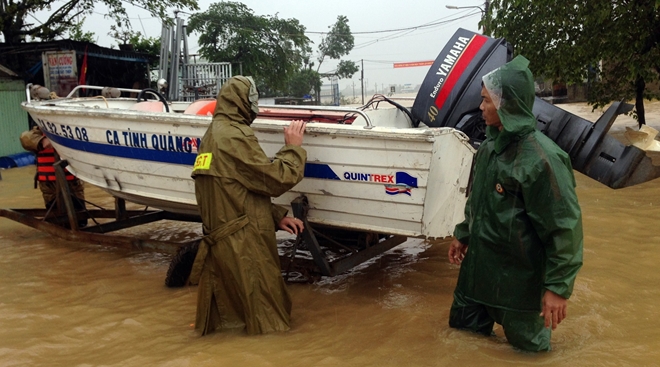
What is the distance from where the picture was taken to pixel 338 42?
40844 millimetres

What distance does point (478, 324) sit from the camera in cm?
308

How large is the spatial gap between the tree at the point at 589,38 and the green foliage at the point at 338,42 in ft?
102

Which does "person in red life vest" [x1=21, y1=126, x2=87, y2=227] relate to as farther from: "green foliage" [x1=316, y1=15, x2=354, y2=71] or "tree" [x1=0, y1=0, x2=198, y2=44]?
"green foliage" [x1=316, y1=15, x2=354, y2=71]

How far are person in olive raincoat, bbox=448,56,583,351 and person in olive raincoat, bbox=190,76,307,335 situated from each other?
3.91 feet

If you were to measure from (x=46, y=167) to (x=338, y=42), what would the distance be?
36127 mm

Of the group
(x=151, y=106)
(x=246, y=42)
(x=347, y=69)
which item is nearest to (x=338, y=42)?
(x=347, y=69)

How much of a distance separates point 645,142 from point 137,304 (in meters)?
4.11

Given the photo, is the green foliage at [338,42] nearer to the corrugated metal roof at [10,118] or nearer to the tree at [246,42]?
the tree at [246,42]

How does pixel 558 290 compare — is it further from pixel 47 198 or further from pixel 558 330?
pixel 47 198

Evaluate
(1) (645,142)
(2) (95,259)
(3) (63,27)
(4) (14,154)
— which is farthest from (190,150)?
(3) (63,27)

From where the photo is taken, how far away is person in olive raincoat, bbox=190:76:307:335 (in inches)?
132

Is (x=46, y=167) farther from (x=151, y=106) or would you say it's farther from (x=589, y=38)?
(x=589, y=38)

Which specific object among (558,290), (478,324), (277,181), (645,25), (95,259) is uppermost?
(645,25)

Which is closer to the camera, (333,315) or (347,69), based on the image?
(333,315)
